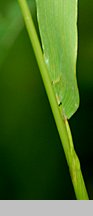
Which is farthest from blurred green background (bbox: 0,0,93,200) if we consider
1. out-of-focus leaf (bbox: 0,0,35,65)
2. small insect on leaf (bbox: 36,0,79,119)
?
small insect on leaf (bbox: 36,0,79,119)

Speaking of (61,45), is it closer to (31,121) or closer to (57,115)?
(57,115)

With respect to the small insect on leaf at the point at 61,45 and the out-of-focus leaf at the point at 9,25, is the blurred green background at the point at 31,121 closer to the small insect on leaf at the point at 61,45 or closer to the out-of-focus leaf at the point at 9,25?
the out-of-focus leaf at the point at 9,25

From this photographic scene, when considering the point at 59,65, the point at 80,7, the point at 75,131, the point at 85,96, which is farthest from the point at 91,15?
A: the point at 59,65

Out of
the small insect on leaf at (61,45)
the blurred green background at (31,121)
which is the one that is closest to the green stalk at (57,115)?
the small insect on leaf at (61,45)

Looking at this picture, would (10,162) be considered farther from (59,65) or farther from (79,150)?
(59,65)

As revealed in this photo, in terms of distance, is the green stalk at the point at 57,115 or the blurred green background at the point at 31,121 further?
the blurred green background at the point at 31,121

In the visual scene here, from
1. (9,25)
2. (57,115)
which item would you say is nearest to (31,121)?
(9,25)
